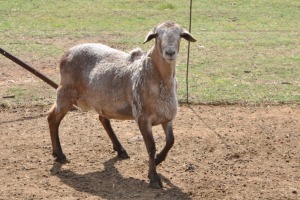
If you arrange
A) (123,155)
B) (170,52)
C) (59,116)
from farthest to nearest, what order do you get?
(123,155)
(59,116)
(170,52)

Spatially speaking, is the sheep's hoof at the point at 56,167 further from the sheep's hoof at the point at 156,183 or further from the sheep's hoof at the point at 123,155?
the sheep's hoof at the point at 156,183

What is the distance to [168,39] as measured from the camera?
8.37 m

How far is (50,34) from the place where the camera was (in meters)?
19.8

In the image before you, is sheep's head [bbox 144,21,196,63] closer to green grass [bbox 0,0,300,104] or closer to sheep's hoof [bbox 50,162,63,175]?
sheep's hoof [bbox 50,162,63,175]

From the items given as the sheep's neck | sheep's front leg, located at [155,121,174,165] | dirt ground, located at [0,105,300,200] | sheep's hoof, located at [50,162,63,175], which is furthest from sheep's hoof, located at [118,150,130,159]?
the sheep's neck

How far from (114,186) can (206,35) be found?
465 inches

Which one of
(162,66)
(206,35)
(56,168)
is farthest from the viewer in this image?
(206,35)

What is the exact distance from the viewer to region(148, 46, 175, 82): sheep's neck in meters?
8.71

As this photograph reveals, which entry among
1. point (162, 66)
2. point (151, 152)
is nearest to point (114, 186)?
point (151, 152)

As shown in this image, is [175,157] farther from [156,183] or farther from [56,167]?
[56,167]

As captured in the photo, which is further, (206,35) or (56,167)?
(206,35)

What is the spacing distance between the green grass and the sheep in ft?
12.0

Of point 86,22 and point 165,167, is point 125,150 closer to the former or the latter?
point 165,167

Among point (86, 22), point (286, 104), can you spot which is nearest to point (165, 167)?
point (286, 104)
